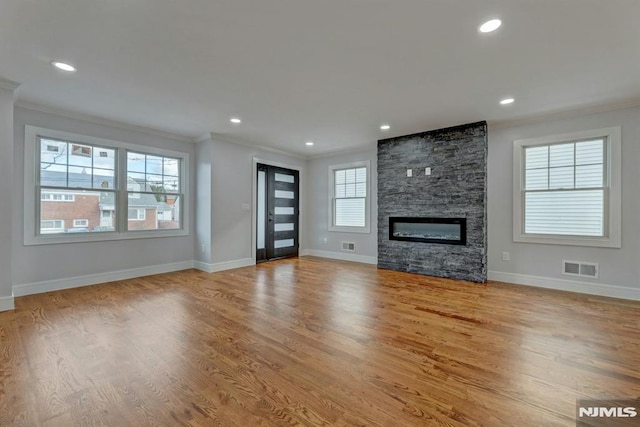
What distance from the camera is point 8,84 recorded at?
10.1ft

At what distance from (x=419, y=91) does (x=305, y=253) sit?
4.86 metres

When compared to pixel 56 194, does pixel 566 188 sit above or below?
above

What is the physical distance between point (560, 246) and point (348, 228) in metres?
3.73

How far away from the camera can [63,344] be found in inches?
93.2

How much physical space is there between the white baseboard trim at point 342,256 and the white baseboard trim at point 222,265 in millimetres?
1703

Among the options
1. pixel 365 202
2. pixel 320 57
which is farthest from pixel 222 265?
pixel 320 57

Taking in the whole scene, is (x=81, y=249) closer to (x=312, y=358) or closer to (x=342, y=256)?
(x=312, y=358)

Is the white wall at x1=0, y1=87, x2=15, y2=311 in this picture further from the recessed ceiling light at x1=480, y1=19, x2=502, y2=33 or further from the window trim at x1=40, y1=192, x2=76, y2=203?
the recessed ceiling light at x1=480, y1=19, x2=502, y2=33

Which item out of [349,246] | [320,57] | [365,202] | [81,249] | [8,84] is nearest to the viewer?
[320,57]

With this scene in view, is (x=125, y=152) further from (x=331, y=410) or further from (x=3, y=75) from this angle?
(x=331, y=410)

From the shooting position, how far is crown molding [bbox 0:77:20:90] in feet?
9.97

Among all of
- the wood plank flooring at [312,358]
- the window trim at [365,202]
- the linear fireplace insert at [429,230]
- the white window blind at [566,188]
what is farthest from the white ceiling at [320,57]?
the wood plank flooring at [312,358]

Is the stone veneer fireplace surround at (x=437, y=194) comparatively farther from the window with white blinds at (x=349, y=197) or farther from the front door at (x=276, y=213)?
the front door at (x=276, y=213)

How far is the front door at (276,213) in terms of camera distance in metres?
6.21
